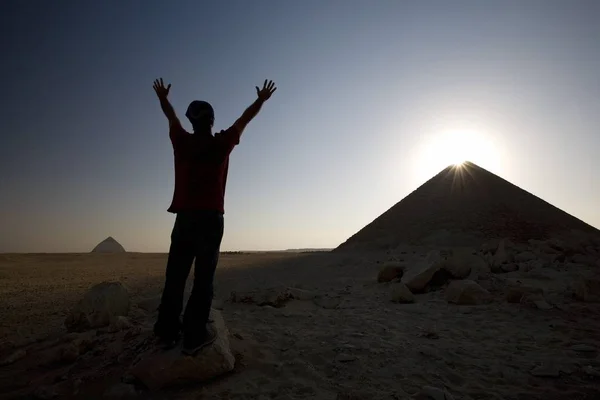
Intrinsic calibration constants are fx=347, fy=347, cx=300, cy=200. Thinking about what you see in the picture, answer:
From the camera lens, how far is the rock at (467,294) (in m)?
5.60

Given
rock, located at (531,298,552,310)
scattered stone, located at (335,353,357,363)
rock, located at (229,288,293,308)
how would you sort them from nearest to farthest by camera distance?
scattered stone, located at (335,353,357,363), rock, located at (531,298,552,310), rock, located at (229,288,293,308)

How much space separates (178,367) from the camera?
8.66 ft

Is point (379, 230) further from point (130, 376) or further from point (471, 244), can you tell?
point (130, 376)

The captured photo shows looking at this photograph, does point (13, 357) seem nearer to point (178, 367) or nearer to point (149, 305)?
point (178, 367)

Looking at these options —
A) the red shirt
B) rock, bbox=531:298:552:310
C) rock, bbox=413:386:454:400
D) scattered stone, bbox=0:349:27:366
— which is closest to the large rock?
scattered stone, bbox=0:349:27:366

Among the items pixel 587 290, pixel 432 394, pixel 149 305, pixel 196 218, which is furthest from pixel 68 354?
pixel 587 290

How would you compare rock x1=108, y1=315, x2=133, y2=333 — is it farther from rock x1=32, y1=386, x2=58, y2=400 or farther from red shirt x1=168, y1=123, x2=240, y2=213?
red shirt x1=168, y1=123, x2=240, y2=213

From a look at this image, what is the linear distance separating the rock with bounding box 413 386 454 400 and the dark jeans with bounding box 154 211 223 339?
1.74 meters

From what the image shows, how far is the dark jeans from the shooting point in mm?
2721

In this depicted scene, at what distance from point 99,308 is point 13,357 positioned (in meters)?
0.88

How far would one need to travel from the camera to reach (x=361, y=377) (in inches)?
111

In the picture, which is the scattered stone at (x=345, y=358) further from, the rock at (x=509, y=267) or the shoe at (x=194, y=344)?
the rock at (x=509, y=267)

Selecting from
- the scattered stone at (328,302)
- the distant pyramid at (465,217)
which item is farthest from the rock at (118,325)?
the distant pyramid at (465,217)

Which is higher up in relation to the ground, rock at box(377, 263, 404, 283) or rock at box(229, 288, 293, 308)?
rock at box(377, 263, 404, 283)
